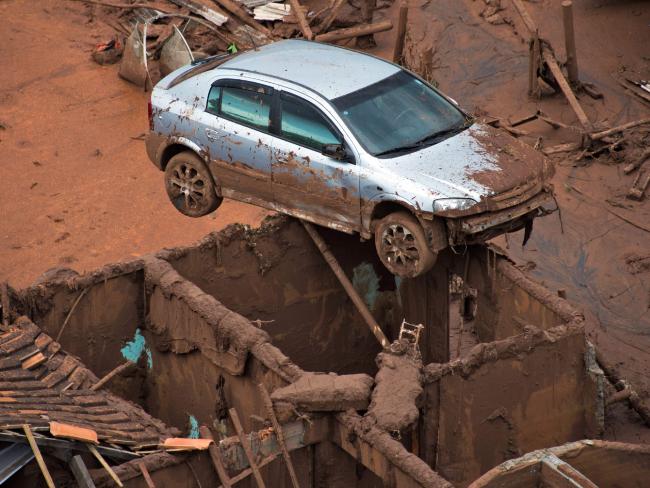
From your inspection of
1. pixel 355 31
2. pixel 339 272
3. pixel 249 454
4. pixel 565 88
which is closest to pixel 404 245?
pixel 339 272

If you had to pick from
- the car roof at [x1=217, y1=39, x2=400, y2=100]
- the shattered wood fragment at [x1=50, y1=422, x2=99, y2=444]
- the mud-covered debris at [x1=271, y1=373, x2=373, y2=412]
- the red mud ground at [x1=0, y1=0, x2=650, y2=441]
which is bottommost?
the red mud ground at [x1=0, y1=0, x2=650, y2=441]

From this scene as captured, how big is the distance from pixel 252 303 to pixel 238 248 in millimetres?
737

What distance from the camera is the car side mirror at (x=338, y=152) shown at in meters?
16.6

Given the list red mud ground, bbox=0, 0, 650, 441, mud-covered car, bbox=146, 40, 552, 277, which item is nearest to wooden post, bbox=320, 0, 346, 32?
red mud ground, bbox=0, 0, 650, 441

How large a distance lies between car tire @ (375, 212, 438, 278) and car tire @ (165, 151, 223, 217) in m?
2.52

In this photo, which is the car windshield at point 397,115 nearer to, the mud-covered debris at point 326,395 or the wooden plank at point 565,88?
the mud-covered debris at point 326,395

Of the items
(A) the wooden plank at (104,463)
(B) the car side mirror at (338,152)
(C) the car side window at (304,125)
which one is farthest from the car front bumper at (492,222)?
(A) the wooden plank at (104,463)

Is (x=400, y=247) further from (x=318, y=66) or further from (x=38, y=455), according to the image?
(x=38, y=455)

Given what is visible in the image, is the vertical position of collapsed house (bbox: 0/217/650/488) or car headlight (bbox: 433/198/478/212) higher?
car headlight (bbox: 433/198/478/212)

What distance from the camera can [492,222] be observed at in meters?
16.1

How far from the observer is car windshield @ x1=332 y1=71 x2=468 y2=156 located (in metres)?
16.8

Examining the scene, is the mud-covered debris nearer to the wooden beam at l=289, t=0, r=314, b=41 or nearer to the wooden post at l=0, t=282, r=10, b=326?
the wooden post at l=0, t=282, r=10, b=326

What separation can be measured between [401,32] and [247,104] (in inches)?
282

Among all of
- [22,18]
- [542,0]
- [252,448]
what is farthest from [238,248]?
[22,18]
